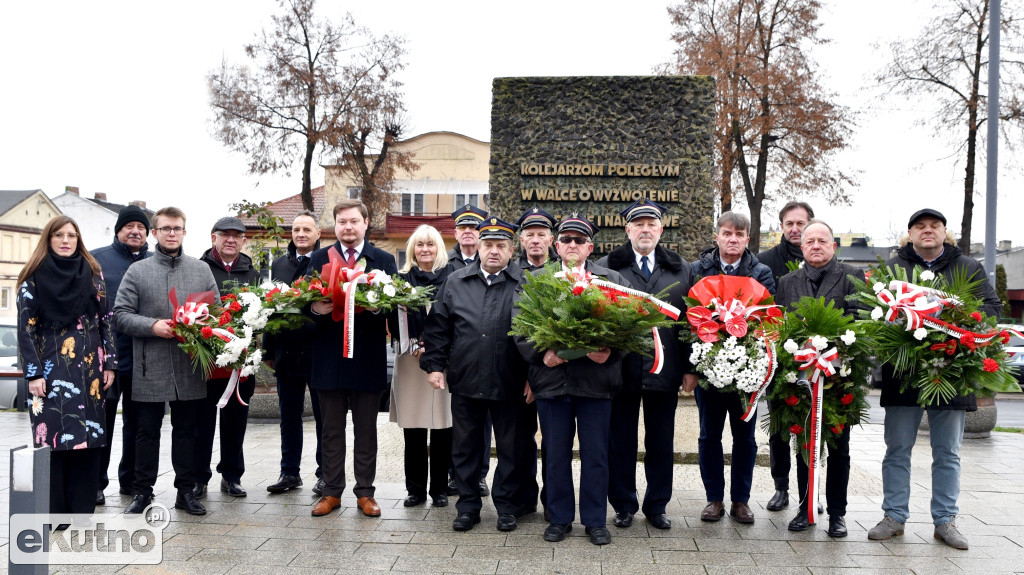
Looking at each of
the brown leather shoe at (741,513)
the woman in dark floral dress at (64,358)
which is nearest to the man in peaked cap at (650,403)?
the brown leather shoe at (741,513)

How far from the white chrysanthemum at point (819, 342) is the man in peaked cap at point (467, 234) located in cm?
265

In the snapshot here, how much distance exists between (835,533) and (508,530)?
6.75 ft

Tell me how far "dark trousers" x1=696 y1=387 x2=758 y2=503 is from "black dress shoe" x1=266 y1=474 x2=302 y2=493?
10.1ft

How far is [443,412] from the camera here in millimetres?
5770

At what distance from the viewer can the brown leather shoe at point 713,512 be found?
5.38m

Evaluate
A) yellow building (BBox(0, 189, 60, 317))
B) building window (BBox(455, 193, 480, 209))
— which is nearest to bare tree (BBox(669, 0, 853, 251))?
building window (BBox(455, 193, 480, 209))

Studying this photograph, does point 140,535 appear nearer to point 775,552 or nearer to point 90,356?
point 90,356

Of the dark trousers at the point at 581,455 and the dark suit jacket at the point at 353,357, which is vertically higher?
the dark suit jacket at the point at 353,357

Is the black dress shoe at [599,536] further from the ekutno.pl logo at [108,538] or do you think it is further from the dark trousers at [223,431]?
the dark trousers at [223,431]

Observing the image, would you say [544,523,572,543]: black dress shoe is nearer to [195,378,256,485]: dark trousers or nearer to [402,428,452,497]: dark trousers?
[402,428,452,497]: dark trousers

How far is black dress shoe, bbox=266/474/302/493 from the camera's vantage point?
6.08 metres

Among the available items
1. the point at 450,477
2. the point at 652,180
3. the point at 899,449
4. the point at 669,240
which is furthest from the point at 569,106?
the point at 899,449

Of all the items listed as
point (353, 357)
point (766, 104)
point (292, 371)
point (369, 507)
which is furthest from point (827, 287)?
point (766, 104)

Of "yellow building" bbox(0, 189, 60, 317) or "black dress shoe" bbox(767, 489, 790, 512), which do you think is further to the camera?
"yellow building" bbox(0, 189, 60, 317)
